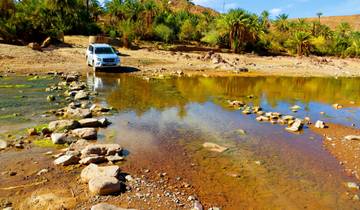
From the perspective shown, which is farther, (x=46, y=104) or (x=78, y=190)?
(x=46, y=104)

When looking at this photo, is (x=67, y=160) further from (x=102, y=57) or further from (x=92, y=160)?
(x=102, y=57)

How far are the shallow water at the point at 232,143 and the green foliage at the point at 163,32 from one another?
27704 millimetres

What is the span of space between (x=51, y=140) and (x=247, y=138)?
6580mm

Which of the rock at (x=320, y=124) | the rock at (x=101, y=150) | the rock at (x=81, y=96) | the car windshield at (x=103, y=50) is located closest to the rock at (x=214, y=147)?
the rock at (x=101, y=150)

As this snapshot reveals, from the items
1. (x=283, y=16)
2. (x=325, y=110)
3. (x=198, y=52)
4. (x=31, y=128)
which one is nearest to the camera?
(x=31, y=128)

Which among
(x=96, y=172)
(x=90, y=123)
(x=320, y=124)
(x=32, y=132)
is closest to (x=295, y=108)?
(x=320, y=124)

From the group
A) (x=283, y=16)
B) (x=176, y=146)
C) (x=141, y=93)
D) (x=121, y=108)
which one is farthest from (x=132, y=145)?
(x=283, y=16)

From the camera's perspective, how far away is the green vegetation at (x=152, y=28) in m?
39.6

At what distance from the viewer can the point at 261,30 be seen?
52531 mm

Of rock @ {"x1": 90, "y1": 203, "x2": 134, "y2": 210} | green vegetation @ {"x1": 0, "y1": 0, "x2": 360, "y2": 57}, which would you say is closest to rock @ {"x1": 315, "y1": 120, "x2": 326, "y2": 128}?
rock @ {"x1": 90, "y1": 203, "x2": 134, "y2": 210}

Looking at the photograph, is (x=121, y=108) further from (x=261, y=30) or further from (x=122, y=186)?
(x=261, y=30)

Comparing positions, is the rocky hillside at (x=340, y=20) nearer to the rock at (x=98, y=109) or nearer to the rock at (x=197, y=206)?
the rock at (x=98, y=109)

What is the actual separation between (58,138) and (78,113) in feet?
11.8

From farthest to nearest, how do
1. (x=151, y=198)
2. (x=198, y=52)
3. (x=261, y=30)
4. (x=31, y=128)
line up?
(x=261, y=30), (x=198, y=52), (x=31, y=128), (x=151, y=198)
